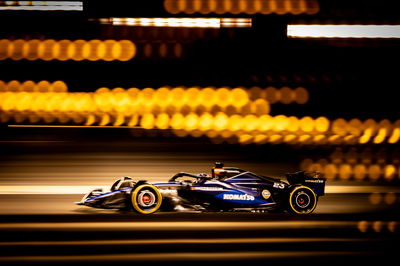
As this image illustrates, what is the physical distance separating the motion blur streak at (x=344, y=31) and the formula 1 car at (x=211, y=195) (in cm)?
1178

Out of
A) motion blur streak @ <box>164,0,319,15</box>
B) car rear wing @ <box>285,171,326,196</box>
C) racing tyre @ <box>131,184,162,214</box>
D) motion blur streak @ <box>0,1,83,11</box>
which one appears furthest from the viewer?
motion blur streak @ <box>164,0,319,15</box>

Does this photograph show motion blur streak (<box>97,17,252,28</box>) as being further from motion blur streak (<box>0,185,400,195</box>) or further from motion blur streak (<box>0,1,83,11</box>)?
motion blur streak (<box>0,185,400,195</box>)

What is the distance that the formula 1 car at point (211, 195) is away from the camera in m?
6.94

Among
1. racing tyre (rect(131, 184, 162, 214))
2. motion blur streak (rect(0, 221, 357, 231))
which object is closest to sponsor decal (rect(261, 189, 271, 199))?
motion blur streak (rect(0, 221, 357, 231))

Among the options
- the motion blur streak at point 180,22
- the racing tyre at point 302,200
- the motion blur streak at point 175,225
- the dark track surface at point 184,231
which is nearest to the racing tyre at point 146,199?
the dark track surface at point 184,231

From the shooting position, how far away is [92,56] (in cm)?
1683

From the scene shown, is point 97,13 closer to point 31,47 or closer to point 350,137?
point 31,47

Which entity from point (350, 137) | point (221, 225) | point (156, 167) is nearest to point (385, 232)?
point (221, 225)

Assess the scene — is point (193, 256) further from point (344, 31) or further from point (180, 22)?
point (344, 31)

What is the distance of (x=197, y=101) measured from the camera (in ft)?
51.0

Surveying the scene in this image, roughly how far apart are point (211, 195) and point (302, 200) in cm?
143

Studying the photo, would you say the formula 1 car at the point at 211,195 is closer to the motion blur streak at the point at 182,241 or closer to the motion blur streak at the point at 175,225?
the motion blur streak at the point at 175,225

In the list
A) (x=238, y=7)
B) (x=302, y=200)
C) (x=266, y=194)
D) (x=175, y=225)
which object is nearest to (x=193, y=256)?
(x=175, y=225)

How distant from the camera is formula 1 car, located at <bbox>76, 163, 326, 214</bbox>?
6938 millimetres
